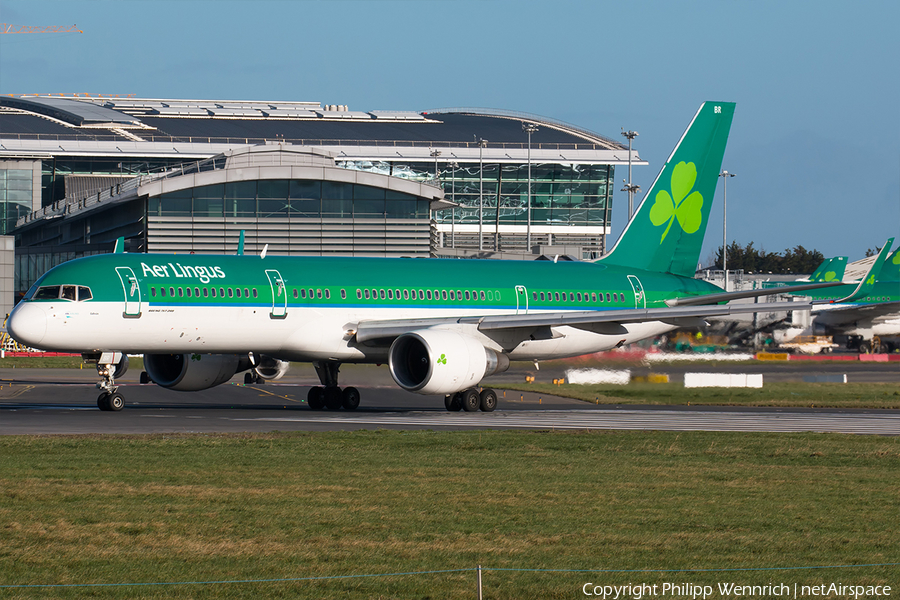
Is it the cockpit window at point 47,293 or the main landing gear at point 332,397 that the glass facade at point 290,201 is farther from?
the cockpit window at point 47,293

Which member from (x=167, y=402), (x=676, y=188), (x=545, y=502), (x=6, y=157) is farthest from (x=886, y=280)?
(x=6, y=157)

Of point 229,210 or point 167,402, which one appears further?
point 229,210

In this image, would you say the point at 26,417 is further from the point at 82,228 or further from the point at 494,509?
the point at 82,228

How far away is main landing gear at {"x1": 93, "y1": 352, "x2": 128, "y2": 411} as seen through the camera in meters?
29.9

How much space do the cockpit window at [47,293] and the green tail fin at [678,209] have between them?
62.2ft

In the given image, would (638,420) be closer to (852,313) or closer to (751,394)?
(751,394)

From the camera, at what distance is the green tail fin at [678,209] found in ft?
129

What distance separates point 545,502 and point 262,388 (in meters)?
31.8

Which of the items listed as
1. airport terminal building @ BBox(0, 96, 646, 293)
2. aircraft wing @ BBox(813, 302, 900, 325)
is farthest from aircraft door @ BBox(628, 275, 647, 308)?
airport terminal building @ BBox(0, 96, 646, 293)

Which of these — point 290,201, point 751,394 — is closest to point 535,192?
point 290,201

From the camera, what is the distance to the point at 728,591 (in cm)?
954

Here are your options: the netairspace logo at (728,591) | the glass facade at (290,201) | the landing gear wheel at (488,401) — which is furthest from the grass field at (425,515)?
the glass facade at (290,201)

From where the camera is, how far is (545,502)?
14.3m

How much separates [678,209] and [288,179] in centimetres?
3379
